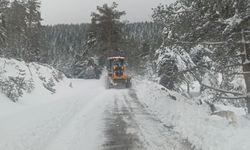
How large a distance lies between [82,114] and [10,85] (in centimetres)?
446

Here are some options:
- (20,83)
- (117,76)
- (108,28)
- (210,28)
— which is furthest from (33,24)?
(210,28)

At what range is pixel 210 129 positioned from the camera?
30.7 feet

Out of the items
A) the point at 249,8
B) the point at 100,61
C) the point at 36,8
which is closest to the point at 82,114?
the point at 249,8

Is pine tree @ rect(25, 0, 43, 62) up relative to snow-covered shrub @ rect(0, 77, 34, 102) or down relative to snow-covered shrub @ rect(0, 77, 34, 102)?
up

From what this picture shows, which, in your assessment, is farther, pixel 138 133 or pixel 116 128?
pixel 116 128

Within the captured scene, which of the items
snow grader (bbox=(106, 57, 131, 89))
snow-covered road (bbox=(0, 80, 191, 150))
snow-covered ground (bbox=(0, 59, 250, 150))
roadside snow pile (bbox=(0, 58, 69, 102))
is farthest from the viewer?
snow grader (bbox=(106, 57, 131, 89))

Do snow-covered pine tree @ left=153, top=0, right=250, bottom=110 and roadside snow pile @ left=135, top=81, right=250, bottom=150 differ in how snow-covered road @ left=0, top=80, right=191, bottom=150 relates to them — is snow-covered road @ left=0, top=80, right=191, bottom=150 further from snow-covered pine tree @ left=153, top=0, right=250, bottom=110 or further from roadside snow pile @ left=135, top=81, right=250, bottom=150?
snow-covered pine tree @ left=153, top=0, right=250, bottom=110

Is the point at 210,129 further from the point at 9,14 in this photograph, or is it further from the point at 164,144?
the point at 9,14

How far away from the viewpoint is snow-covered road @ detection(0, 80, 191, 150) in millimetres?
8789

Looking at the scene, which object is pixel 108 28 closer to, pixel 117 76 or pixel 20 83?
pixel 117 76

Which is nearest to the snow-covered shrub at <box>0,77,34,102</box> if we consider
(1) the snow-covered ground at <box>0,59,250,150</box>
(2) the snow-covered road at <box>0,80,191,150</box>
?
(1) the snow-covered ground at <box>0,59,250,150</box>

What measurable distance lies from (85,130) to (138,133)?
1.66m

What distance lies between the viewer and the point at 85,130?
425 inches

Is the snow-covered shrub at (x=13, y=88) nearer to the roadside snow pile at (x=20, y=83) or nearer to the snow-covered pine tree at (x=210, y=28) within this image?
the roadside snow pile at (x=20, y=83)
